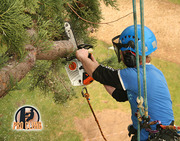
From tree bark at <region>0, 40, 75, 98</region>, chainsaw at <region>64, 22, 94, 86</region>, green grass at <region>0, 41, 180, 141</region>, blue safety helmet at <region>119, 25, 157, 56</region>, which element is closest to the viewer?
tree bark at <region>0, 40, 75, 98</region>

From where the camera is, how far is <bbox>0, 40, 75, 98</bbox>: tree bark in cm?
236

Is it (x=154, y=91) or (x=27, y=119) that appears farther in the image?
(x=27, y=119)

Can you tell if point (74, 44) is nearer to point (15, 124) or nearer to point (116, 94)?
point (116, 94)

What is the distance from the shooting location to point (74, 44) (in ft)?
12.0

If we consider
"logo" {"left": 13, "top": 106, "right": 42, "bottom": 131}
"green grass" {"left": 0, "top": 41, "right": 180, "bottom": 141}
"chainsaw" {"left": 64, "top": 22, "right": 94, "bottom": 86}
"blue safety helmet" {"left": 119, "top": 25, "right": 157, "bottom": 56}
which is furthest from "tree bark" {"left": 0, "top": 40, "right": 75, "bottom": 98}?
"logo" {"left": 13, "top": 106, "right": 42, "bottom": 131}

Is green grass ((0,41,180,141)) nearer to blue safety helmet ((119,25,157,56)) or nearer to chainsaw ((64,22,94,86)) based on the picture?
chainsaw ((64,22,94,86))

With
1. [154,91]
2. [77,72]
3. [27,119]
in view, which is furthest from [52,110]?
[154,91]

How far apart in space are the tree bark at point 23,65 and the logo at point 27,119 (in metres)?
3.86

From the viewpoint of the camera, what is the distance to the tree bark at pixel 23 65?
7.75ft

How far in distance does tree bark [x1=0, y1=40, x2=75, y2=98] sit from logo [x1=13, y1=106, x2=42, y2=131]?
3.86 meters

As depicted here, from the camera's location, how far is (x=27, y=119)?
21.2ft

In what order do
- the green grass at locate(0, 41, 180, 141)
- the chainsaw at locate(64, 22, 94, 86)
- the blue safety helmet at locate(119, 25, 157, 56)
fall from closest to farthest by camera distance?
1. the blue safety helmet at locate(119, 25, 157, 56)
2. the chainsaw at locate(64, 22, 94, 86)
3. the green grass at locate(0, 41, 180, 141)

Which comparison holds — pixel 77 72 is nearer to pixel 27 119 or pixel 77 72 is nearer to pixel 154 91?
pixel 154 91

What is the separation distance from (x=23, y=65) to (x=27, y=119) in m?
4.28
